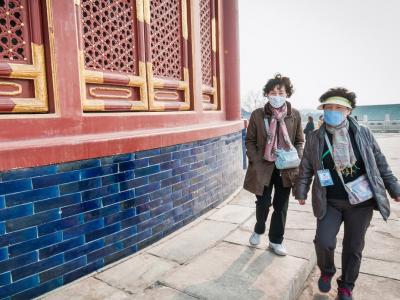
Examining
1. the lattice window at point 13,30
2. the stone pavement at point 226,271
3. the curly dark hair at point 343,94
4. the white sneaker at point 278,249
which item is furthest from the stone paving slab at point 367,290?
the lattice window at point 13,30

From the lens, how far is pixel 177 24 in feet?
14.2

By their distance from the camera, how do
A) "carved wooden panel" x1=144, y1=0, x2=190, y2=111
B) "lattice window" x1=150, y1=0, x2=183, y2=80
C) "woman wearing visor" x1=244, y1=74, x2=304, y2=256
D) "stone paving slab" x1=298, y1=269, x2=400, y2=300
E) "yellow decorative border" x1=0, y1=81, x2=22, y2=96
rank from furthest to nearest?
"lattice window" x1=150, y1=0, x2=183, y2=80, "carved wooden panel" x1=144, y1=0, x2=190, y2=111, "woman wearing visor" x1=244, y1=74, x2=304, y2=256, "stone paving slab" x1=298, y1=269, x2=400, y2=300, "yellow decorative border" x1=0, y1=81, x2=22, y2=96

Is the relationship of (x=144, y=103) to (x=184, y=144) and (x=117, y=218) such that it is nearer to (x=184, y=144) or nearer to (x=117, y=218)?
(x=184, y=144)

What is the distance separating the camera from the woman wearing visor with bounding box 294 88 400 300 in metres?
2.41

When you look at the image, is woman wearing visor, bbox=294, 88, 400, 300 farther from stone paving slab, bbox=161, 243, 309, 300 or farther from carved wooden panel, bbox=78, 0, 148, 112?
carved wooden panel, bbox=78, 0, 148, 112

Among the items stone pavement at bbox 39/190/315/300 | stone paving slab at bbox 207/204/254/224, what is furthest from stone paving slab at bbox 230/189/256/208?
stone pavement at bbox 39/190/315/300

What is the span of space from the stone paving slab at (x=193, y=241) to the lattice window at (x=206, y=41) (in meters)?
2.47

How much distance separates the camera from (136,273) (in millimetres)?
2859

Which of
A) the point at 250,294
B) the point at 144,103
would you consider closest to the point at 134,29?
the point at 144,103

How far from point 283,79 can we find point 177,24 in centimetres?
197

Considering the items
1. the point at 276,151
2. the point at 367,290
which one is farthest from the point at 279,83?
the point at 367,290

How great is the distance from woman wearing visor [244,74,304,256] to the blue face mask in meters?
0.57

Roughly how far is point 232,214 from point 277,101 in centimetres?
207

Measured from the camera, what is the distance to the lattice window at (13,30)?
97.0 inches
